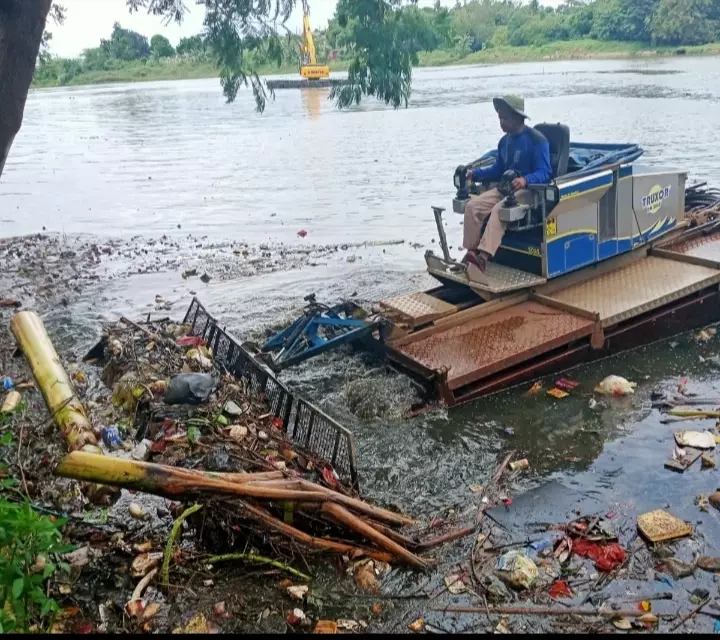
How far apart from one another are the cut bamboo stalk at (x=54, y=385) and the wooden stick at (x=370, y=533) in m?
1.86

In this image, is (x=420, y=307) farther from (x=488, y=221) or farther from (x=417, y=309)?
(x=488, y=221)

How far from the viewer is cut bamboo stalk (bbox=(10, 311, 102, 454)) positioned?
19.7 ft

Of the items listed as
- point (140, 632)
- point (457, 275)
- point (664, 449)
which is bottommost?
point (664, 449)

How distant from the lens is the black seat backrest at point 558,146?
8.51 m

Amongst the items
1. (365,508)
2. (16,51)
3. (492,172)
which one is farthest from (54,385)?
(492,172)

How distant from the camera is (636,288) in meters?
8.77

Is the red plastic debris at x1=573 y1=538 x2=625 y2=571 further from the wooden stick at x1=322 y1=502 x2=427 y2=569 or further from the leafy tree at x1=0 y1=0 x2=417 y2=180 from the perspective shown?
the leafy tree at x1=0 y1=0 x2=417 y2=180

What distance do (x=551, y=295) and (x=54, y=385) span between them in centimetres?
545

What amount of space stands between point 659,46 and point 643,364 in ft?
221

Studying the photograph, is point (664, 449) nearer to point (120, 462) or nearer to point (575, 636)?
point (575, 636)

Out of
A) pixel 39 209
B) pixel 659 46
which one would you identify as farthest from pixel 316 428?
pixel 659 46

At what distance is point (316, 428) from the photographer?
6.10 m

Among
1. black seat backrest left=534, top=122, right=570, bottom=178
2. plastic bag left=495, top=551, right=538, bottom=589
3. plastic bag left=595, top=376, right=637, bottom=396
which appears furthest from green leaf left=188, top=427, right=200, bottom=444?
black seat backrest left=534, top=122, right=570, bottom=178

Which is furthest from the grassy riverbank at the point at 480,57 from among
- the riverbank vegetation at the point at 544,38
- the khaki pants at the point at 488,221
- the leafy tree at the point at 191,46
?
the khaki pants at the point at 488,221
